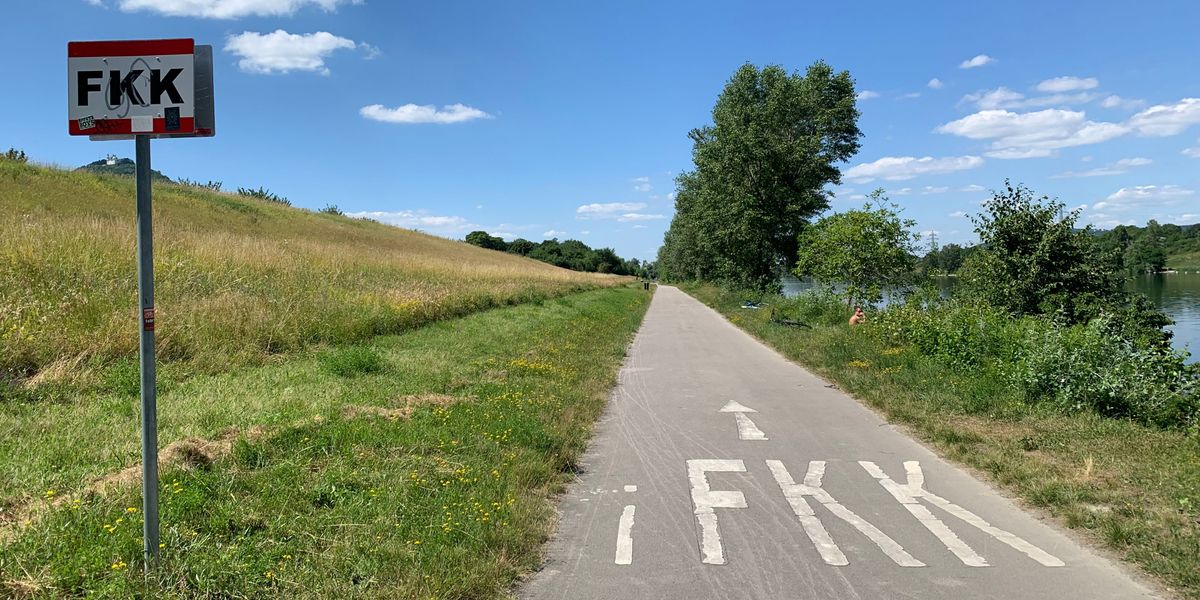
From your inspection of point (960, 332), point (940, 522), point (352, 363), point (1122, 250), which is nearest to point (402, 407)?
point (352, 363)

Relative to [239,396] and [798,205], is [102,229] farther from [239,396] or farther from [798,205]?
[798,205]

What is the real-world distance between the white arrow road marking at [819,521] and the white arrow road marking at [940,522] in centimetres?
39

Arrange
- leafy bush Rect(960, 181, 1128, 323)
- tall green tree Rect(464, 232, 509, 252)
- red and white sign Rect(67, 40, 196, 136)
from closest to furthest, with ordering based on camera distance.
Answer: red and white sign Rect(67, 40, 196, 136) → leafy bush Rect(960, 181, 1128, 323) → tall green tree Rect(464, 232, 509, 252)

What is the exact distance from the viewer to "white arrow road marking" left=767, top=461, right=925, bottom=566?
4324mm

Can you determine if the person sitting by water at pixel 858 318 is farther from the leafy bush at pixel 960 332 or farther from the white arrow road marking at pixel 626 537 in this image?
the white arrow road marking at pixel 626 537

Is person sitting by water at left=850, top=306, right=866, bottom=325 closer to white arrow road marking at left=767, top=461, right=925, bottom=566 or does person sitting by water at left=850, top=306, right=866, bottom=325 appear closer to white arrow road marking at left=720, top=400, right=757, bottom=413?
white arrow road marking at left=720, top=400, right=757, bottom=413

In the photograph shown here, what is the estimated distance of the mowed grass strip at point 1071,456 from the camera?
4438 millimetres

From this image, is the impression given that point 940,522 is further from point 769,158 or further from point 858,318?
point 769,158

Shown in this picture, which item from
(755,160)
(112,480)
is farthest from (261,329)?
(755,160)

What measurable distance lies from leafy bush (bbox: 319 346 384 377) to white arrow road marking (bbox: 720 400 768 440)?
16.4 feet

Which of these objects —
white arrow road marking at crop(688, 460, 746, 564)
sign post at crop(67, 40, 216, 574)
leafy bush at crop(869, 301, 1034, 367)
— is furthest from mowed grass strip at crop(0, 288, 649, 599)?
leafy bush at crop(869, 301, 1034, 367)

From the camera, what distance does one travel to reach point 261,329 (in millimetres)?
10477

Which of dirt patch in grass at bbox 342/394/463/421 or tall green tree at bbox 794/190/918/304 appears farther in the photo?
tall green tree at bbox 794/190/918/304

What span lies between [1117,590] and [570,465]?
4161 mm
